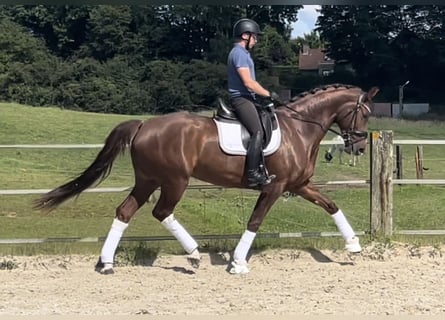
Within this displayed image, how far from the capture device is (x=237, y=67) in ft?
21.3

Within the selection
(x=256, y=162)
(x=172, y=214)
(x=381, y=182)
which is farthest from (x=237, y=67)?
(x=381, y=182)

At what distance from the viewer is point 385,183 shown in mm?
7750

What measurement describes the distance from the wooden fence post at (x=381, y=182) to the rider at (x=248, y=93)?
1.69 m

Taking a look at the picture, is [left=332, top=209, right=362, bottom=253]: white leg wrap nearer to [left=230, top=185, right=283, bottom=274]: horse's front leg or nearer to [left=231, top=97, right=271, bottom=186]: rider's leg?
[left=230, top=185, right=283, bottom=274]: horse's front leg

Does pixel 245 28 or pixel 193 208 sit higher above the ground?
pixel 245 28

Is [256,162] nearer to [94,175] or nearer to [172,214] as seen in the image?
[172,214]

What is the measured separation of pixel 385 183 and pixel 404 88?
56.0m

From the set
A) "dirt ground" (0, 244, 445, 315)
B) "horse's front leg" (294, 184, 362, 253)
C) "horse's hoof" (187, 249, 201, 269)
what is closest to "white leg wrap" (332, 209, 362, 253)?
"horse's front leg" (294, 184, 362, 253)

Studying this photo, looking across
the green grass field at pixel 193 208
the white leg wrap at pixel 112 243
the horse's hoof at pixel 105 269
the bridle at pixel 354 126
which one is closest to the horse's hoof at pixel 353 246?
the green grass field at pixel 193 208

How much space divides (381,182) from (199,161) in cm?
238

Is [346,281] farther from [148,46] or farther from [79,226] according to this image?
[148,46]

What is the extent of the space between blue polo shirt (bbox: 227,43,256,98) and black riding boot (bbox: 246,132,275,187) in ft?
1.53

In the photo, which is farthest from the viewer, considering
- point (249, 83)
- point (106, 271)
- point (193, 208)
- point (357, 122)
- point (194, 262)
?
point (193, 208)

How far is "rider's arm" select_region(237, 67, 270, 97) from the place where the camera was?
6422mm
